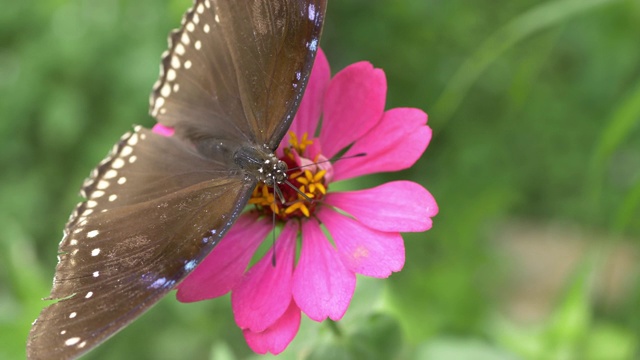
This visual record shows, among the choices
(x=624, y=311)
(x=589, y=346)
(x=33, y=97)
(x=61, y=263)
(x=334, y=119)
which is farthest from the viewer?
(x=33, y=97)

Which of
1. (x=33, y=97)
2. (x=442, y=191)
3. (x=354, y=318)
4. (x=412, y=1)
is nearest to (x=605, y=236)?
(x=442, y=191)

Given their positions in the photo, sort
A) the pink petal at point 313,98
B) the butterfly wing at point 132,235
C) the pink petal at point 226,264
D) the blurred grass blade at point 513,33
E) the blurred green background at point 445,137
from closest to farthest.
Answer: the butterfly wing at point 132,235
the pink petal at point 226,264
the pink petal at point 313,98
the blurred grass blade at point 513,33
the blurred green background at point 445,137

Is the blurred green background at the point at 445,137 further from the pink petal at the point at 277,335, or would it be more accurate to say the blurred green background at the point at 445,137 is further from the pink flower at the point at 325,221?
the pink petal at the point at 277,335

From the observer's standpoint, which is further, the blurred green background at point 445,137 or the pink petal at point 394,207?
the blurred green background at point 445,137

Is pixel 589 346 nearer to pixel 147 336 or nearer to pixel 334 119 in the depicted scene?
pixel 334 119

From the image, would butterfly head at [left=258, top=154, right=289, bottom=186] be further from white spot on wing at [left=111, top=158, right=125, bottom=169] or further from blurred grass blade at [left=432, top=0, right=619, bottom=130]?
blurred grass blade at [left=432, top=0, right=619, bottom=130]

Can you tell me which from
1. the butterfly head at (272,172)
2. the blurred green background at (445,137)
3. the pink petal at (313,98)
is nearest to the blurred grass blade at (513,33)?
the blurred green background at (445,137)
